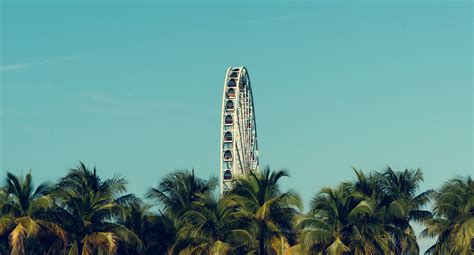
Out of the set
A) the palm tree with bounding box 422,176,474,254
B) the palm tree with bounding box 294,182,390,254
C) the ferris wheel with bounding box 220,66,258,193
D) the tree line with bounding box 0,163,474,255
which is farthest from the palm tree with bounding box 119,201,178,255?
the ferris wheel with bounding box 220,66,258,193

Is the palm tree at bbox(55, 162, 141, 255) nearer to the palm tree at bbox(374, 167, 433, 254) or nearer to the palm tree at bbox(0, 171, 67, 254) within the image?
the palm tree at bbox(0, 171, 67, 254)

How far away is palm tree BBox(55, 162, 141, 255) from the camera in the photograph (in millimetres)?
69375

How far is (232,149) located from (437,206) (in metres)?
49.0

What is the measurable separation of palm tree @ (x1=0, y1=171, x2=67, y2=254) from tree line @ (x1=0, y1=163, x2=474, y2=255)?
0.07 metres

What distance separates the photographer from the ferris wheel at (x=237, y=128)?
401ft

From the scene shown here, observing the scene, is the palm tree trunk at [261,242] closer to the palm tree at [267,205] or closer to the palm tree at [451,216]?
the palm tree at [267,205]

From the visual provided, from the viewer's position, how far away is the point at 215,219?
69.5 meters

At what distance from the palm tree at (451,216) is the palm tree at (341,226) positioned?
6.01 m

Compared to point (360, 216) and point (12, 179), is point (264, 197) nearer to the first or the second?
point (360, 216)

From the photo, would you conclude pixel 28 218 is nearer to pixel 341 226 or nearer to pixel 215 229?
pixel 215 229

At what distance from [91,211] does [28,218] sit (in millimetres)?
4596

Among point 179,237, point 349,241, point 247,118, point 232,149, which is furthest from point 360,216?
point 247,118

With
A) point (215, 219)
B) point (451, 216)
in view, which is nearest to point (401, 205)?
point (451, 216)

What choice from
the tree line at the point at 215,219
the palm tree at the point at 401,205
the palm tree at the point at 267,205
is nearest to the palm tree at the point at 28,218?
the tree line at the point at 215,219
